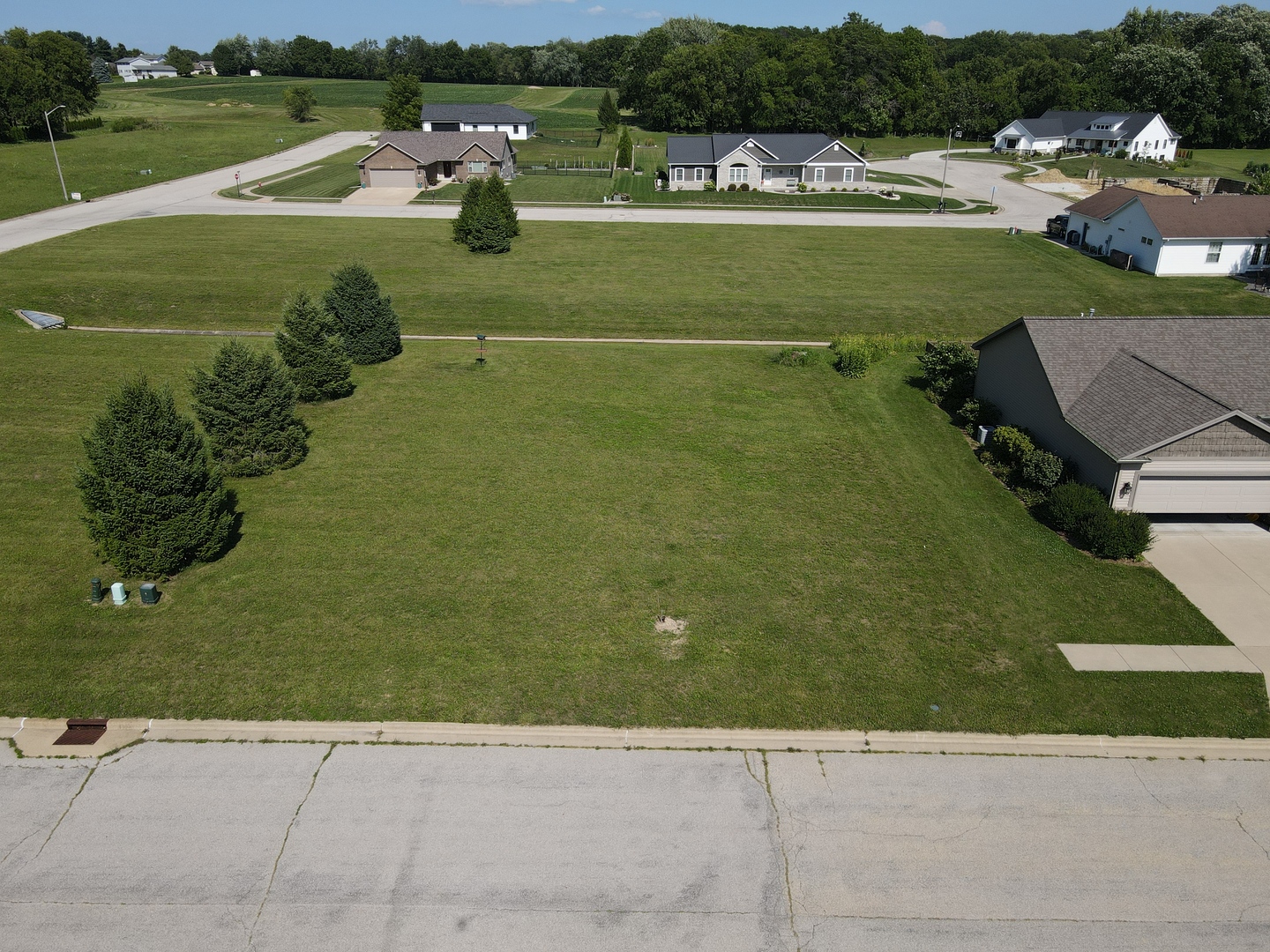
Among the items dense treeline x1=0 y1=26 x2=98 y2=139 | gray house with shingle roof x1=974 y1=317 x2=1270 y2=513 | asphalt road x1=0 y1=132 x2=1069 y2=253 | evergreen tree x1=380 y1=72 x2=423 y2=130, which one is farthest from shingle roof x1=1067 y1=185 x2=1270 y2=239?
dense treeline x1=0 y1=26 x2=98 y2=139

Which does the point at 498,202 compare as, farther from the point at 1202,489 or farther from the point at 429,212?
the point at 1202,489

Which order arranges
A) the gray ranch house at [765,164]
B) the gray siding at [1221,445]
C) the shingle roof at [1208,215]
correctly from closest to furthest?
the gray siding at [1221,445], the shingle roof at [1208,215], the gray ranch house at [765,164]

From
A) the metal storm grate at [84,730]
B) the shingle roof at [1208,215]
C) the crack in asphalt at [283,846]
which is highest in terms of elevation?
the shingle roof at [1208,215]

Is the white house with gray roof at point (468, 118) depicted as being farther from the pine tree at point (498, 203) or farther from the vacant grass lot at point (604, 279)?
the pine tree at point (498, 203)

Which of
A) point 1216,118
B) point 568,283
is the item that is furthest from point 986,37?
point 568,283

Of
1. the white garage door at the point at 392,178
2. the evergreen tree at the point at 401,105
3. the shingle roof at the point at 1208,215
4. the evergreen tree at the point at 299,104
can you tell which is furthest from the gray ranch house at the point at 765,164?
the evergreen tree at the point at 299,104

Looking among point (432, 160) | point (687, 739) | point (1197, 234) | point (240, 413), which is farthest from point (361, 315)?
point (432, 160)
